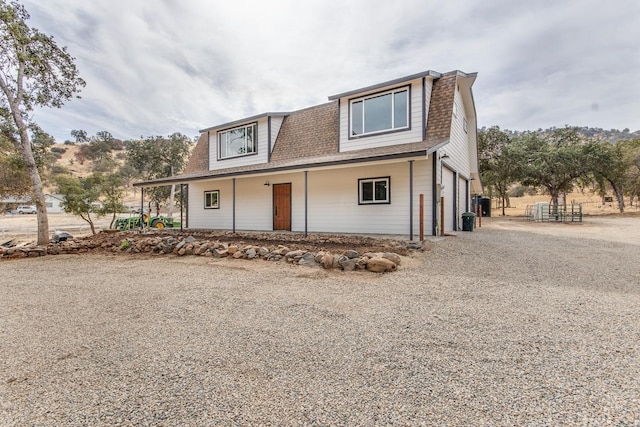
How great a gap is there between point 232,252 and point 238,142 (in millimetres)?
8421

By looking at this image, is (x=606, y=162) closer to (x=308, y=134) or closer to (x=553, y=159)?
(x=553, y=159)

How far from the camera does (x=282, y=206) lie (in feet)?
41.1

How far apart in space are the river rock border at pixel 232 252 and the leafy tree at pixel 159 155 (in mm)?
20296

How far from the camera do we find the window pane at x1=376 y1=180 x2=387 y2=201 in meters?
10.1

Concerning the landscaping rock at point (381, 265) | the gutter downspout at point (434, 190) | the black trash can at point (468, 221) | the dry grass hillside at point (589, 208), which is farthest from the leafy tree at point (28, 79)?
the dry grass hillside at point (589, 208)

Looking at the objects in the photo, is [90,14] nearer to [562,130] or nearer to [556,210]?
[556,210]

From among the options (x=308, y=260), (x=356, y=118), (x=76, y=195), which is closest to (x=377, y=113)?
(x=356, y=118)

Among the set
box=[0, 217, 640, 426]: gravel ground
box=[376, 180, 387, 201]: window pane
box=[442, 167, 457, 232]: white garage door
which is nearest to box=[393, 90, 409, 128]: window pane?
box=[376, 180, 387, 201]: window pane

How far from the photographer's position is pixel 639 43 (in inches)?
479

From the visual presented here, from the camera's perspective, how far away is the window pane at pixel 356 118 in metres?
11.0

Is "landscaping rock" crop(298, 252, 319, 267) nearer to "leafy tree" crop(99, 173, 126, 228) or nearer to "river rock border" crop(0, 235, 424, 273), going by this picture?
"river rock border" crop(0, 235, 424, 273)

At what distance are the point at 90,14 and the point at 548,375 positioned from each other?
14.6 meters

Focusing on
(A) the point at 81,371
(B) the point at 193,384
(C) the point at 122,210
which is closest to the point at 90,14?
(C) the point at 122,210

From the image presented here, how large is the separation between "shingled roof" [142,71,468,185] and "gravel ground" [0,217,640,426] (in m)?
4.68
